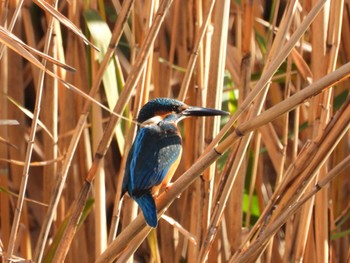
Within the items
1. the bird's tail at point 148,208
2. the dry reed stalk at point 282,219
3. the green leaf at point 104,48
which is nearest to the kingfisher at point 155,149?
the bird's tail at point 148,208

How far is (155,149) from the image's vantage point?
2119mm

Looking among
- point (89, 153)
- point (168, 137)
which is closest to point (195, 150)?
point (168, 137)

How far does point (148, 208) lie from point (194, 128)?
0.62 metres

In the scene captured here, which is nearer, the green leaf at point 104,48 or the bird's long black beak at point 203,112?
the bird's long black beak at point 203,112

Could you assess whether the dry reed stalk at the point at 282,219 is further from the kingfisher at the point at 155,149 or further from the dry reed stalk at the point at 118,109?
the dry reed stalk at the point at 118,109

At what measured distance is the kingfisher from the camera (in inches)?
76.7

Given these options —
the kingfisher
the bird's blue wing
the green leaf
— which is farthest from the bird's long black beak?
the green leaf

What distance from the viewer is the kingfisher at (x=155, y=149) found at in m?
1.95

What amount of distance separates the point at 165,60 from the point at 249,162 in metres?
0.47

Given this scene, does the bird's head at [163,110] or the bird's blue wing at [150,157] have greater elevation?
the bird's head at [163,110]

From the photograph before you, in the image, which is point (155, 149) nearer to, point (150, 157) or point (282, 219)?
point (150, 157)

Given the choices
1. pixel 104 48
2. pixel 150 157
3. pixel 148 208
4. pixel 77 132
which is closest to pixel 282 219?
pixel 148 208

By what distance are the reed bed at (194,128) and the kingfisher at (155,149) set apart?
0.05 m

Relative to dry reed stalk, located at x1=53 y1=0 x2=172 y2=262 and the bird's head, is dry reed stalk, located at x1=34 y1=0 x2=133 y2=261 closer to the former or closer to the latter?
dry reed stalk, located at x1=53 y1=0 x2=172 y2=262
